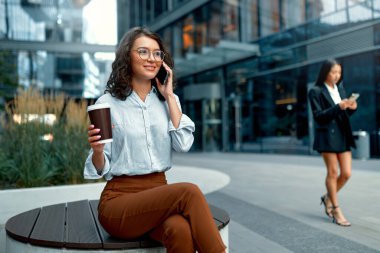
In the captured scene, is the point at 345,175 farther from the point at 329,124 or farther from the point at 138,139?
the point at 138,139

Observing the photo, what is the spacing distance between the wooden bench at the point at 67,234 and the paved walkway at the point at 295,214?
1.35 m

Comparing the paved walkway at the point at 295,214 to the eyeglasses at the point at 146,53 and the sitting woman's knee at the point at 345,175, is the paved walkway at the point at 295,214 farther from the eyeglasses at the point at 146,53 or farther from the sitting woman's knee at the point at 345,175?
the eyeglasses at the point at 146,53

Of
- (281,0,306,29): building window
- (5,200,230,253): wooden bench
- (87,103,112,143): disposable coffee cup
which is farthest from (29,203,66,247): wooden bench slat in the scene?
(281,0,306,29): building window

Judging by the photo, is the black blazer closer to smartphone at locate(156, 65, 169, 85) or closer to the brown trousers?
smartphone at locate(156, 65, 169, 85)

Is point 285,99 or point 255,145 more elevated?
point 285,99

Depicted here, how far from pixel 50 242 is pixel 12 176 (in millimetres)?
3994

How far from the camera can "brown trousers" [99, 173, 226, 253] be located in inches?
74.7

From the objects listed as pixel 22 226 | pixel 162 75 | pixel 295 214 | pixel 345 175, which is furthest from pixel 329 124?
pixel 22 226

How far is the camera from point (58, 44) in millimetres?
18766

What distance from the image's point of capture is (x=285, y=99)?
602 inches

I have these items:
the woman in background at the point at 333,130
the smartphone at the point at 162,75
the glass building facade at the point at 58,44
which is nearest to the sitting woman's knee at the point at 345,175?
the woman in background at the point at 333,130

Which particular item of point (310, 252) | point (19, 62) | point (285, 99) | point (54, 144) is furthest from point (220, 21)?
point (310, 252)

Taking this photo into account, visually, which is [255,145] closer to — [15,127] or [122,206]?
[15,127]

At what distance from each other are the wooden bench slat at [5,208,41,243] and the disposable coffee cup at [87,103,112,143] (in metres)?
0.77
